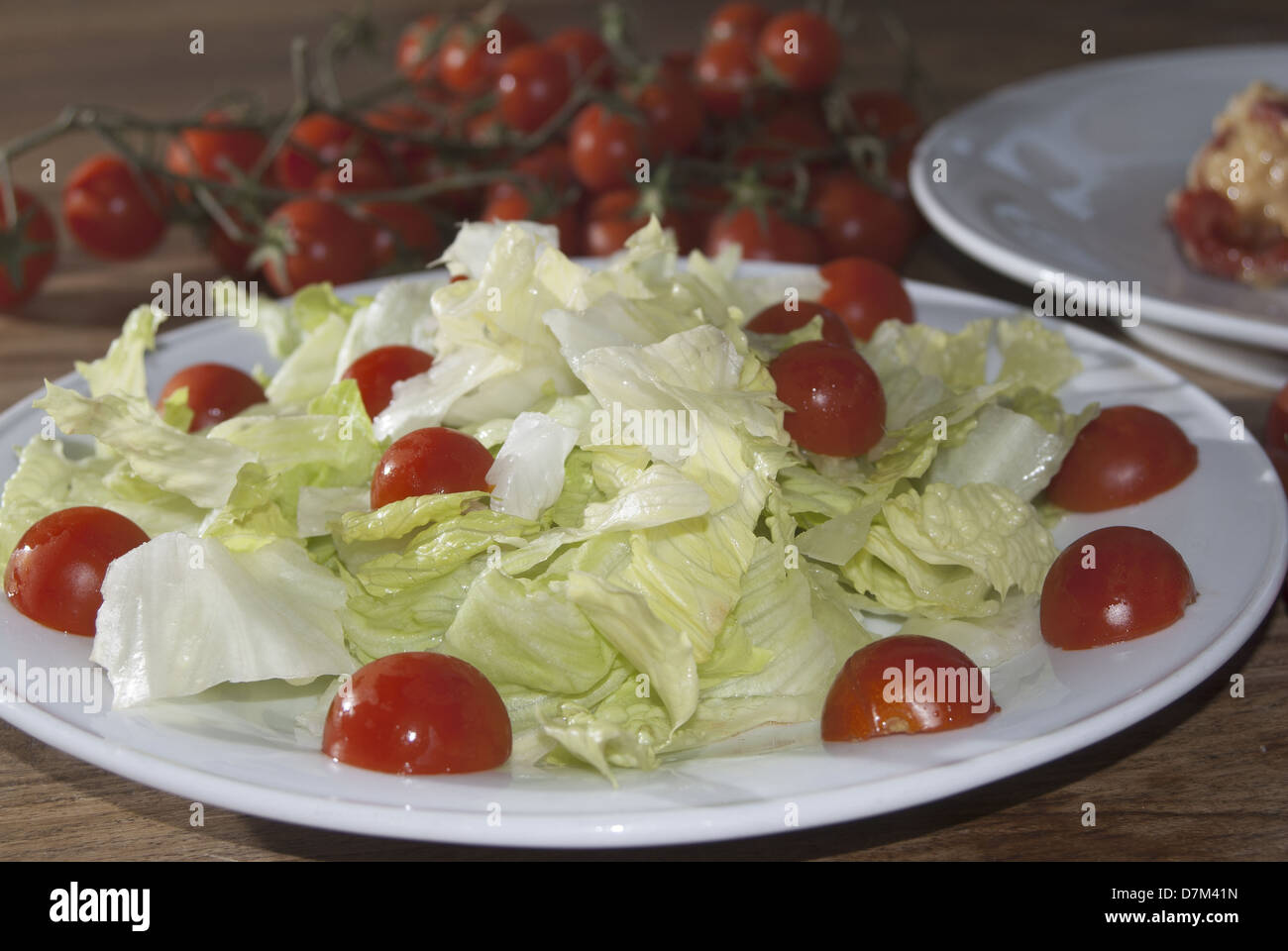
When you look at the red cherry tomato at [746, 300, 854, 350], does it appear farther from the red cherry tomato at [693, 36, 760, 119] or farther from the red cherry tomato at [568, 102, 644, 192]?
the red cherry tomato at [693, 36, 760, 119]

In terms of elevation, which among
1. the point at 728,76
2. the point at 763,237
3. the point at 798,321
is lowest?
the point at 798,321

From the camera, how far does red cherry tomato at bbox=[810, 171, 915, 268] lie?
2350mm

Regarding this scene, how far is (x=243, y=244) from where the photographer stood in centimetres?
244

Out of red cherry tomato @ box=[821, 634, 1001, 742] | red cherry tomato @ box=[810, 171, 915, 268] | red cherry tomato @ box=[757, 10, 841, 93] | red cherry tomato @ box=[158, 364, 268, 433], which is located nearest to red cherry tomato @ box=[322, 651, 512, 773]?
red cherry tomato @ box=[821, 634, 1001, 742]

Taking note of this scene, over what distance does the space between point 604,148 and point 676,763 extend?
142cm

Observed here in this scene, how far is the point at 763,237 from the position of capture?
88.1 inches

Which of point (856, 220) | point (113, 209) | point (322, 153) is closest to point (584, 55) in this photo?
point (322, 153)

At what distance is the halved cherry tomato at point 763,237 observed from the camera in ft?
7.35

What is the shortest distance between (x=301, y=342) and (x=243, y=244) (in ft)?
2.20

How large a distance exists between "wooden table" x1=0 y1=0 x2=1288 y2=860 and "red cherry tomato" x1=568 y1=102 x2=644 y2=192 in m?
0.57

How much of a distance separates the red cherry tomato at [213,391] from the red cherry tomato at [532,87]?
38.0 inches

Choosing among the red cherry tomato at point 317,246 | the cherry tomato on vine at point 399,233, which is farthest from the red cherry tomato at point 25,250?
Answer: the cherry tomato on vine at point 399,233

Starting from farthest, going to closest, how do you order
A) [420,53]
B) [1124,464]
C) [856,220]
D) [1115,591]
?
[420,53] → [856,220] → [1124,464] → [1115,591]

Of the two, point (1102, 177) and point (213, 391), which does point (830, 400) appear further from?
point (1102, 177)
